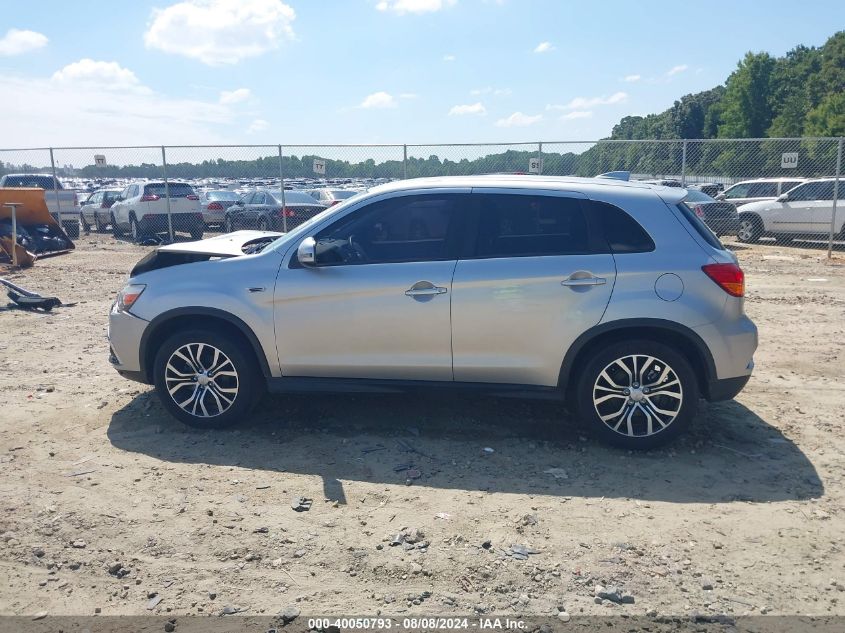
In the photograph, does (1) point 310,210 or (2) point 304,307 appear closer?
(2) point 304,307

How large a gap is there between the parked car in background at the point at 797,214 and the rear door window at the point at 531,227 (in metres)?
14.2

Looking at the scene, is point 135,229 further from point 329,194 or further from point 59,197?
point 329,194

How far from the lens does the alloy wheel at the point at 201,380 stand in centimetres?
520

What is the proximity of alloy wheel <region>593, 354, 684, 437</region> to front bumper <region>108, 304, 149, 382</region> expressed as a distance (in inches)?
133

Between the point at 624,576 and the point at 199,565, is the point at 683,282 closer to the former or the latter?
the point at 624,576

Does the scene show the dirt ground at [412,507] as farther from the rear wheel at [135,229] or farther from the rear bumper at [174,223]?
the rear wheel at [135,229]

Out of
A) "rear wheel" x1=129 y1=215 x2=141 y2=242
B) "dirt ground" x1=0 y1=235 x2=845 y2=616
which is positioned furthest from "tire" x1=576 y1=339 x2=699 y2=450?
"rear wheel" x1=129 y1=215 x2=141 y2=242

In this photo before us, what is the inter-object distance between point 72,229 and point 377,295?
20129 mm

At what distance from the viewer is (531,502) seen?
13.7 feet

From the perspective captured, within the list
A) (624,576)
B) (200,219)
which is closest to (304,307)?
(624,576)

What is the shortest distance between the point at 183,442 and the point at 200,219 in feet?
50.0

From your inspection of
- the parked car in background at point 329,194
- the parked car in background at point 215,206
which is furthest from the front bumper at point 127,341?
the parked car in background at point 215,206

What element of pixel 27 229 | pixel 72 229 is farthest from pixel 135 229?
pixel 27 229

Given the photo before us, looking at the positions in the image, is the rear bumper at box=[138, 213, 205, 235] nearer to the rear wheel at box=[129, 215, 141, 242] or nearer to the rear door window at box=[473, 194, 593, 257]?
the rear wheel at box=[129, 215, 141, 242]
